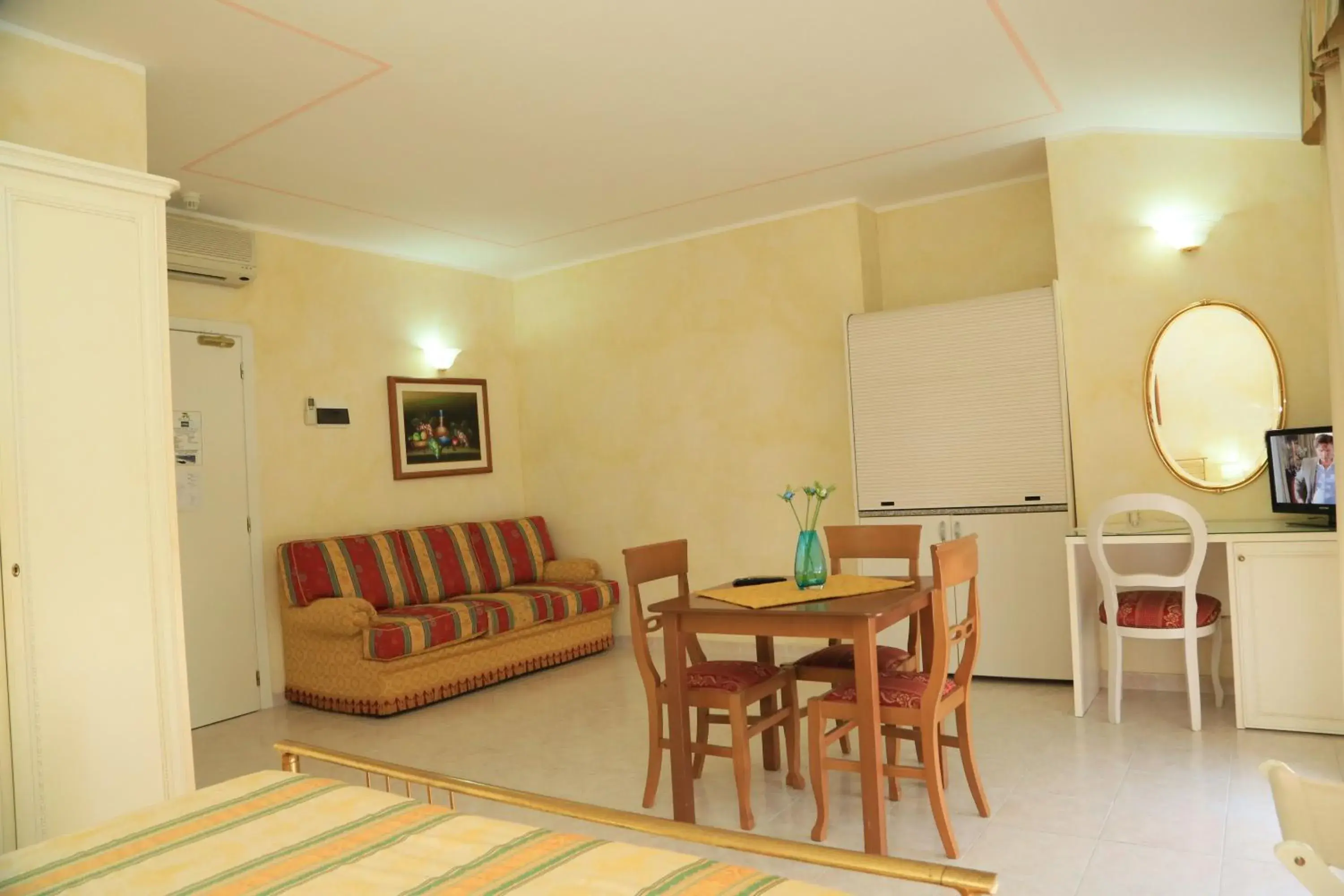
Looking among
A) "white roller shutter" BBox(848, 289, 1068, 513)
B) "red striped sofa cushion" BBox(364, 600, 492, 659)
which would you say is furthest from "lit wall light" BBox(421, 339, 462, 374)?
"white roller shutter" BBox(848, 289, 1068, 513)

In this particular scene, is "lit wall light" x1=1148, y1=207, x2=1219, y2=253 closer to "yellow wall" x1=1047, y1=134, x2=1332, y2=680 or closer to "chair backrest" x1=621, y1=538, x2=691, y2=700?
"yellow wall" x1=1047, y1=134, x2=1332, y2=680

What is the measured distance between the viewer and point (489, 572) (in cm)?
609

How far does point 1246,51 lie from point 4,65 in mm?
4393

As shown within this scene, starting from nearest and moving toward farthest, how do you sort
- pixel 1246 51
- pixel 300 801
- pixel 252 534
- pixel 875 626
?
pixel 300 801 → pixel 875 626 → pixel 1246 51 → pixel 252 534

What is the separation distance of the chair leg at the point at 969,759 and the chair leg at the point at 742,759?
701mm

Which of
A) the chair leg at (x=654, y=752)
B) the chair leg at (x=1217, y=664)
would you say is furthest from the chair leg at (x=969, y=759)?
the chair leg at (x=1217, y=664)

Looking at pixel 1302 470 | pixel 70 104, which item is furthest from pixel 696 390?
pixel 70 104

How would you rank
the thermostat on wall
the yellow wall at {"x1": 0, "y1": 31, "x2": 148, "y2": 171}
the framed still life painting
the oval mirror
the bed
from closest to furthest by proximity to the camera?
1. the bed
2. the yellow wall at {"x1": 0, "y1": 31, "x2": 148, "y2": 171}
3. the oval mirror
4. the thermostat on wall
5. the framed still life painting

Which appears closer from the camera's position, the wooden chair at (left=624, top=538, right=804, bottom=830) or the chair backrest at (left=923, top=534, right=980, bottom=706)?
the chair backrest at (left=923, top=534, right=980, bottom=706)

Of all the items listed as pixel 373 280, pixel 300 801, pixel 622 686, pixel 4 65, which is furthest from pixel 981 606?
pixel 4 65

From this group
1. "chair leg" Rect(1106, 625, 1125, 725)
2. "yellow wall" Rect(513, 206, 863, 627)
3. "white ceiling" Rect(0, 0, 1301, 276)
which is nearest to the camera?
"white ceiling" Rect(0, 0, 1301, 276)

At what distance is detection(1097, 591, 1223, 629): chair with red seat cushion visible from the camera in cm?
381

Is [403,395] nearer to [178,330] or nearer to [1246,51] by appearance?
[178,330]

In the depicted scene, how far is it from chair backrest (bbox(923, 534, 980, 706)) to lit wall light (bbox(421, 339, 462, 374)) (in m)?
4.35
